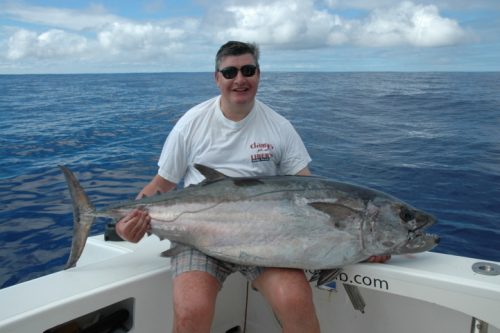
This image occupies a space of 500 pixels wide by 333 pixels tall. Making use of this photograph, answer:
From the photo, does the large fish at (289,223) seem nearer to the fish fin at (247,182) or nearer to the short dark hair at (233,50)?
the fish fin at (247,182)

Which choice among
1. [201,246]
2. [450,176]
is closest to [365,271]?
[201,246]

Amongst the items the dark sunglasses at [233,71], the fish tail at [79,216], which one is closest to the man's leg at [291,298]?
the fish tail at [79,216]

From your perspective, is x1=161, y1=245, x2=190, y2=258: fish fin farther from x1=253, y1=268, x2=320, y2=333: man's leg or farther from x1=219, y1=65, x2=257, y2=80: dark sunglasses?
x1=219, y1=65, x2=257, y2=80: dark sunglasses

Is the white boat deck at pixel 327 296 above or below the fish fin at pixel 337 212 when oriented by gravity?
below

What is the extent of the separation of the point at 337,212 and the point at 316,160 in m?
6.60

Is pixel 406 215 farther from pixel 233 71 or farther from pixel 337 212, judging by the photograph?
pixel 233 71

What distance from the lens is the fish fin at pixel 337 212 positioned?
2.06 metres

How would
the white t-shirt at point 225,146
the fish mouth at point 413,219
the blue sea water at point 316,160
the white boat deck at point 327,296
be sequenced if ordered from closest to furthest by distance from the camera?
the white boat deck at point 327,296
the fish mouth at point 413,219
the white t-shirt at point 225,146
the blue sea water at point 316,160

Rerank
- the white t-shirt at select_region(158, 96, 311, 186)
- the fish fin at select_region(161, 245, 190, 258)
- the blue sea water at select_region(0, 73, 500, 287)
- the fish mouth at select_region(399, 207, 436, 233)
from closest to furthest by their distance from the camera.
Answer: the fish mouth at select_region(399, 207, 436, 233) → the fish fin at select_region(161, 245, 190, 258) → the white t-shirt at select_region(158, 96, 311, 186) → the blue sea water at select_region(0, 73, 500, 287)

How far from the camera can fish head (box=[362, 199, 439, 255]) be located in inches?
81.0

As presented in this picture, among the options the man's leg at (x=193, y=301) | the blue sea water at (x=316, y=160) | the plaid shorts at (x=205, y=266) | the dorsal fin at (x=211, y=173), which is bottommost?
the blue sea water at (x=316, y=160)

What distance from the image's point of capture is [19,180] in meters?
7.37

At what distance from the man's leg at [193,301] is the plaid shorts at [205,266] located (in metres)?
0.04

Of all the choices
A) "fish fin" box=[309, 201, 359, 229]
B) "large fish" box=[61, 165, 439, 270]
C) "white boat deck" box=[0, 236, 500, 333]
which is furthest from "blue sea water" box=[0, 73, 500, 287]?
"fish fin" box=[309, 201, 359, 229]
